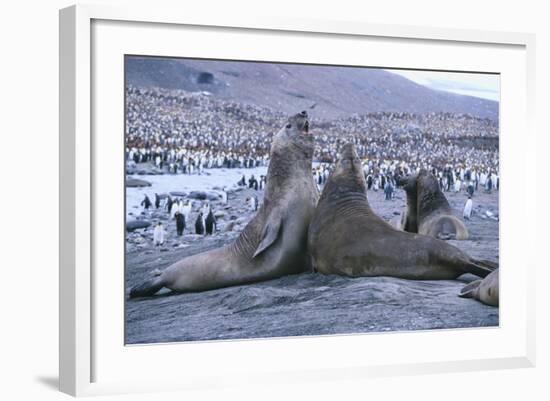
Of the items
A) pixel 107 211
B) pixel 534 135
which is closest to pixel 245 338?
pixel 107 211

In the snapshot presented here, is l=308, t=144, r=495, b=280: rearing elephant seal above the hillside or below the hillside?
below

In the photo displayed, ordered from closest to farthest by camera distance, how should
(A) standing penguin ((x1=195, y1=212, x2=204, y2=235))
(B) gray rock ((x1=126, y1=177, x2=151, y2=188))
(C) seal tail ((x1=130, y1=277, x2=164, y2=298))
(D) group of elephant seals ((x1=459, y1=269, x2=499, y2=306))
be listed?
(B) gray rock ((x1=126, y1=177, x2=151, y2=188))
(C) seal tail ((x1=130, y1=277, x2=164, y2=298))
(A) standing penguin ((x1=195, y1=212, x2=204, y2=235))
(D) group of elephant seals ((x1=459, y1=269, x2=499, y2=306))

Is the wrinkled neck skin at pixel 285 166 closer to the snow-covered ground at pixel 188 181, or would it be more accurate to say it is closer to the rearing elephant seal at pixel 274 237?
the rearing elephant seal at pixel 274 237

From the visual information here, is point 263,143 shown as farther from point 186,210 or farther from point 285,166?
point 186,210

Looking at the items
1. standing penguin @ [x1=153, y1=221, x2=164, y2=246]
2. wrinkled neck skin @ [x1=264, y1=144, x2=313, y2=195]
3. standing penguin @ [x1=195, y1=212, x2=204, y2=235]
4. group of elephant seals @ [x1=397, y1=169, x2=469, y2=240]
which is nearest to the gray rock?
standing penguin @ [x1=153, y1=221, x2=164, y2=246]

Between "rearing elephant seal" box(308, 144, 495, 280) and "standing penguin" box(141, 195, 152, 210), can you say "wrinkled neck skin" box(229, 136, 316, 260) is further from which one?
"standing penguin" box(141, 195, 152, 210)

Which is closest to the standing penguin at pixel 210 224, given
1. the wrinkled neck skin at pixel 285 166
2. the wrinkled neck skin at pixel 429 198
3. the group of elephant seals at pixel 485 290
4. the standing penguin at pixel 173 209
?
the standing penguin at pixel 173 209

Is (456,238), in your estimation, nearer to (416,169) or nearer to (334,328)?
(416,169)

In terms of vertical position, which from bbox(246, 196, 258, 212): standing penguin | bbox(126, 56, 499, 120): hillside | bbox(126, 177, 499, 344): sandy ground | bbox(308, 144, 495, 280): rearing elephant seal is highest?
bbox(126, 56, 499, 120): hillside

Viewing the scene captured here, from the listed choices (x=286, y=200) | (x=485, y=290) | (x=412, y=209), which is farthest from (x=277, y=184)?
(x=485, y=290)
